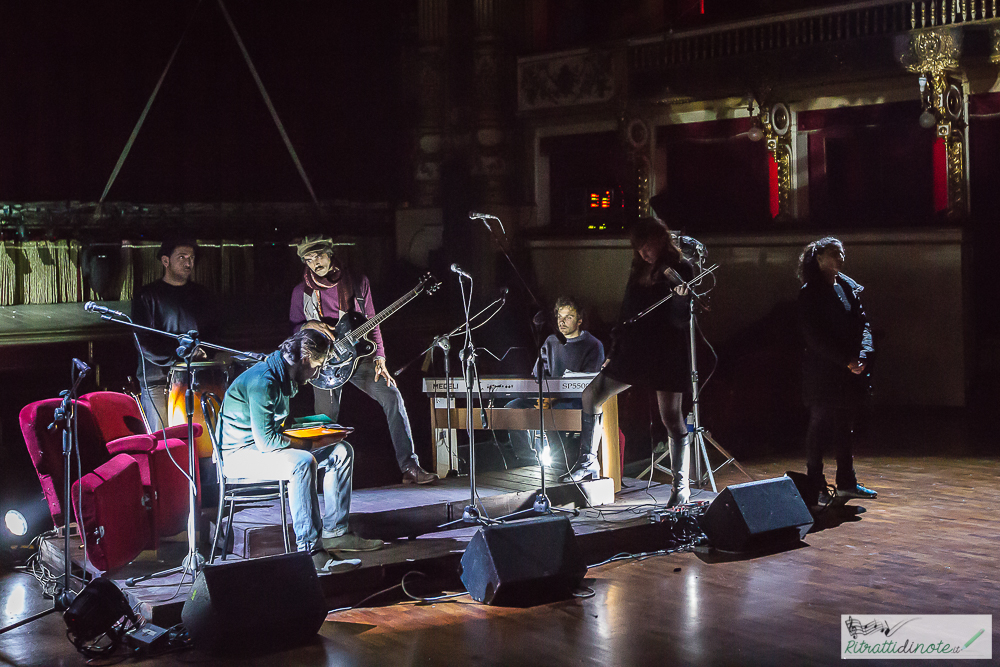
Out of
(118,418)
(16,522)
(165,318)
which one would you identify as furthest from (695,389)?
(16,522)

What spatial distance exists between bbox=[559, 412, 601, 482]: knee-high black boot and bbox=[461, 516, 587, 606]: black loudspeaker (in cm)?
121

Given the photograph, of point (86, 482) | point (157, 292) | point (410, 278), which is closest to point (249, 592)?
point (86, 482)

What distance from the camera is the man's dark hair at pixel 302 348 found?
188 inches

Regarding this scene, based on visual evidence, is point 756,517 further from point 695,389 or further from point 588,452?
point 588,452

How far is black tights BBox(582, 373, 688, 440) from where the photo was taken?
5.57 meters

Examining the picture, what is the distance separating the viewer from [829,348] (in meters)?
6.02

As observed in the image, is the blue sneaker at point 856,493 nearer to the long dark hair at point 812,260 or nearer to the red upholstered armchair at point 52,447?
the long dark hair at point 812,260

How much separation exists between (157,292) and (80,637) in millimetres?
2261

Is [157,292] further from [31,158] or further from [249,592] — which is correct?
[31,158]

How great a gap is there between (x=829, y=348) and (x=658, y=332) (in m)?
1.15

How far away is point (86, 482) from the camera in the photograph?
4684mm

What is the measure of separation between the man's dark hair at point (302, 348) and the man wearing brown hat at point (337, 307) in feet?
3.90

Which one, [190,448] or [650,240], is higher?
[650,240]

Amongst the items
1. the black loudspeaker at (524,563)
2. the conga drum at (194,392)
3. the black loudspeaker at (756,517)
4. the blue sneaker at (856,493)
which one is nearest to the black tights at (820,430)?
the blue sneaker at (856,493)
